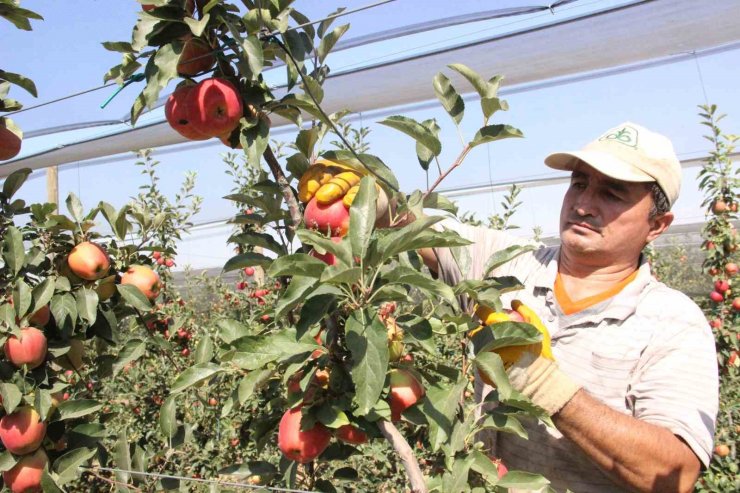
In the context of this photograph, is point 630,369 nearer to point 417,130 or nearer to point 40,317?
point 417,130

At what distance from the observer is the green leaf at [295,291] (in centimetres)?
82

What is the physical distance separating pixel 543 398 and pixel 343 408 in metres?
0.39

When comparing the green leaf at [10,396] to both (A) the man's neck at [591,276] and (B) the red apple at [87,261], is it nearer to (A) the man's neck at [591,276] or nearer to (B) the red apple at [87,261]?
(B) the red apple at [87,261]

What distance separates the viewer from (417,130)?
946mm

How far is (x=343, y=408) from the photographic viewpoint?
0.95m

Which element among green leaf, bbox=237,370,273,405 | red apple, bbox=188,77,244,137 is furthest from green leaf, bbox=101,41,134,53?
green leaf, bbox=237,370,273,405

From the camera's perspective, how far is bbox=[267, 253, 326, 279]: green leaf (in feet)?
2.64

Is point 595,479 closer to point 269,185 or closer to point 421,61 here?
point 269,185

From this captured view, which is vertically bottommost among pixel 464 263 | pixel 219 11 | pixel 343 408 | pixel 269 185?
pixel 343 408

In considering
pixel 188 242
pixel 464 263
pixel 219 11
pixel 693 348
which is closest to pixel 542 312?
pixel 693 348

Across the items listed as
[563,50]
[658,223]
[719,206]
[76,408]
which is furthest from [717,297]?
[76,408]

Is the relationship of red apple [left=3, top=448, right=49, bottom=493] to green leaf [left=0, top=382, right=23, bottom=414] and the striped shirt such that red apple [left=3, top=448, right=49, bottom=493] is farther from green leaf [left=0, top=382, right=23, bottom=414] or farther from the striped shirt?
the striped shirt

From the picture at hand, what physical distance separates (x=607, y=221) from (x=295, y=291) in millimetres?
816

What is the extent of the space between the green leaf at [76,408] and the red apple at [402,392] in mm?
720
